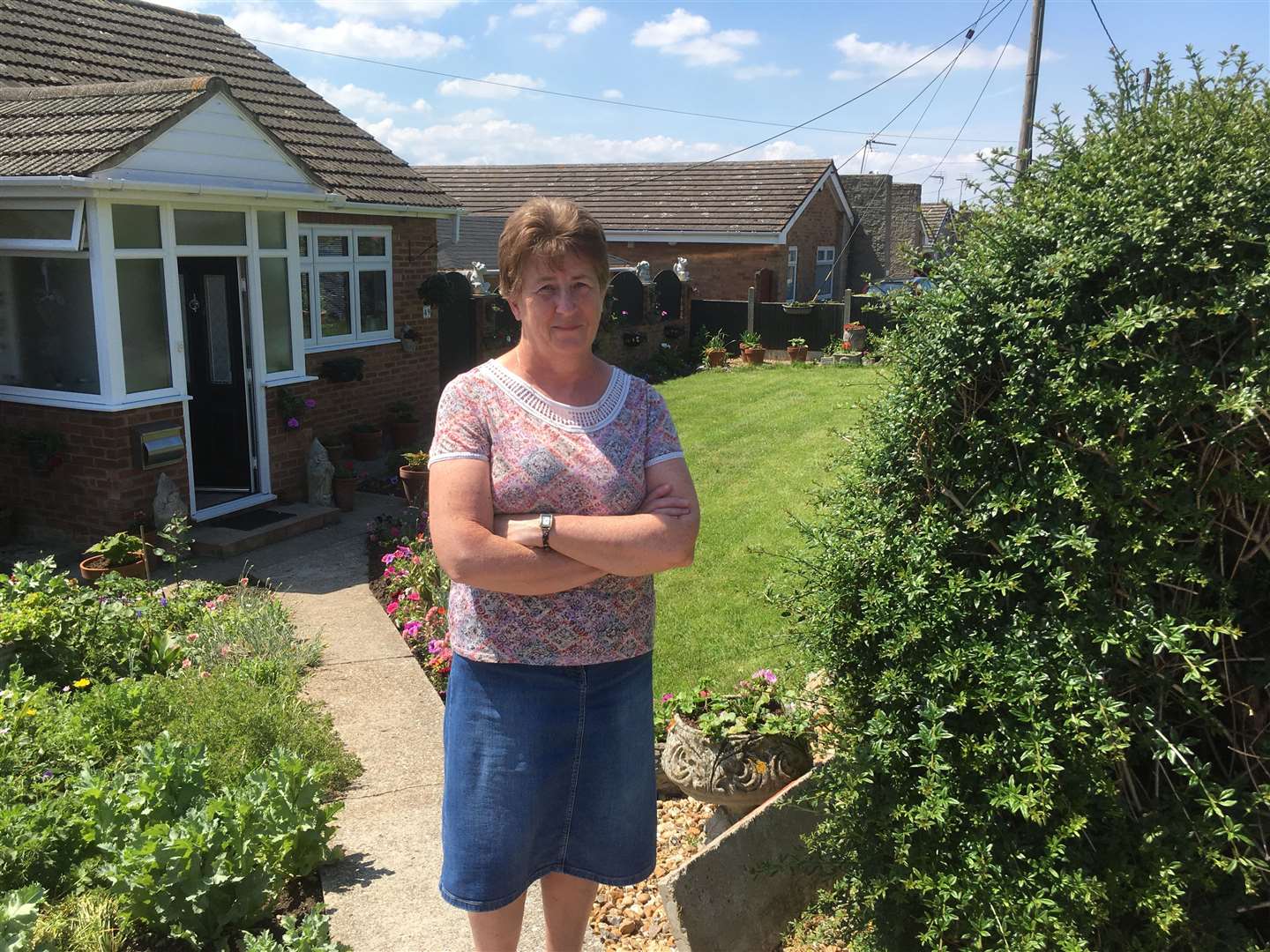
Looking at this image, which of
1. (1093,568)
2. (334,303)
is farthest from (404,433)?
(1093,568)

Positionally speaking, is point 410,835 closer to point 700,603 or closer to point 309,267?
point 700,603

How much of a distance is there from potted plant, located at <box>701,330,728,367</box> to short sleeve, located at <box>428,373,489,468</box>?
1696 cm

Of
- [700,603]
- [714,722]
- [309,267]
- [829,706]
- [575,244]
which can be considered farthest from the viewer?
[309,267]

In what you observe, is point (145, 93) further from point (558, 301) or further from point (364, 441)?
point (558, 301)

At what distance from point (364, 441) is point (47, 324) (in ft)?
12.2

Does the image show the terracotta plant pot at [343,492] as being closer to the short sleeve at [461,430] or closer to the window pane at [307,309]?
the window pane at [307,309]

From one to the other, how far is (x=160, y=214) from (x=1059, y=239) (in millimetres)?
7298

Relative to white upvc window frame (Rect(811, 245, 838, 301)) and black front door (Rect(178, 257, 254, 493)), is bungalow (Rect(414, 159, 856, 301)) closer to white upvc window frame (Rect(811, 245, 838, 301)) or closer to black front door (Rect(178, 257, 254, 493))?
white upvc window frame (Rect(811, 245, 838, 301))

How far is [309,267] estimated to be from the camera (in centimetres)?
1059

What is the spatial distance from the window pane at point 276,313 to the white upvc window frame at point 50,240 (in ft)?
6.21

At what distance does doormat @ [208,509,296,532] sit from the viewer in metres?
8.32

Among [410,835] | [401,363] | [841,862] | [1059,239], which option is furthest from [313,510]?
[1059,239]

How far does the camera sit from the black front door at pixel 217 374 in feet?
29.1

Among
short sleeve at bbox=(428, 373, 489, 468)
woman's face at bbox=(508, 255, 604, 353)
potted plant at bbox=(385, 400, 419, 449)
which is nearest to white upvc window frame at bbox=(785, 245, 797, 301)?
potted plant at bbox=(385, 400, 419, 449)
